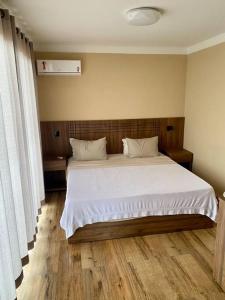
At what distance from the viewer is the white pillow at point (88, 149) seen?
3.73 meters

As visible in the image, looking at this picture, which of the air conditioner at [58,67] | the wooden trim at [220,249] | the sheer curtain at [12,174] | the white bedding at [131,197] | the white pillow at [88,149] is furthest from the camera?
the white pillow at [88,149]

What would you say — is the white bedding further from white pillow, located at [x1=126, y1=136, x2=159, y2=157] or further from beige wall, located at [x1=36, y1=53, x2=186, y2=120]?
beige wall, located at [x1=36, y1=53, x2=186, y2=120]

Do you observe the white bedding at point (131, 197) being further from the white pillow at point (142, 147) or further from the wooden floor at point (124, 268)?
the white pillow at point (142, 147)

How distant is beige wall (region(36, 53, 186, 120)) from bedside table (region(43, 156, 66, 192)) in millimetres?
783

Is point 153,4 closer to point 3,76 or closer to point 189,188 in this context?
point 3,76

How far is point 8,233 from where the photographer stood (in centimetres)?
156

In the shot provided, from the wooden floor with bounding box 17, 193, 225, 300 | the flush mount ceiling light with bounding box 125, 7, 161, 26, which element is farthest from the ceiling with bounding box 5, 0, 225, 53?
the wooden floor with bounding box 17, 193, 225, 300

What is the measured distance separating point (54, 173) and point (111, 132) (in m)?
1.25

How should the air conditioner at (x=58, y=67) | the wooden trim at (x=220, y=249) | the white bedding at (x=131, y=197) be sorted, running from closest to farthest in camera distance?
the wooden trim at (x=220, y=249)
the white bedding at (x=131, y=197)
the air conditioner at (x=58, y=67)

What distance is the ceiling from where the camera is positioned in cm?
200

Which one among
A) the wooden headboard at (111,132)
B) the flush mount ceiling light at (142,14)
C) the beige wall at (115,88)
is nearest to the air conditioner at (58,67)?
the beige wall at (115,88)

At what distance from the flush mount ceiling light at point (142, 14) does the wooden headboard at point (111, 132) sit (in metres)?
2.00

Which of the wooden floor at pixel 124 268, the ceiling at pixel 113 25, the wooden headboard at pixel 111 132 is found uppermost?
the ceiling at pixel 113 25

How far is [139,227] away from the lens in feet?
8.44
